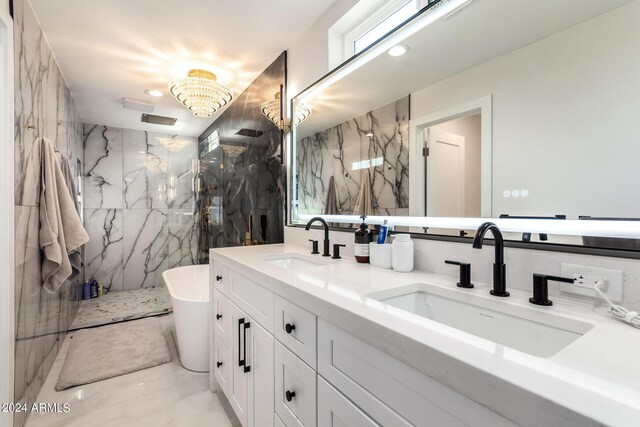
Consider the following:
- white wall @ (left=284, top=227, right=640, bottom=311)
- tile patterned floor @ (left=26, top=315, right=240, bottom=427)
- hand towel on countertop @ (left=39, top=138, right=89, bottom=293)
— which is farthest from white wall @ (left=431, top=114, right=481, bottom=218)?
hand towel on countertop @ (left=39, top=138, right=89, bottom=293)

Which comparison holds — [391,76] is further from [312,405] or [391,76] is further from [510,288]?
[312,405]

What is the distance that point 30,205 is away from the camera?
1745 mm

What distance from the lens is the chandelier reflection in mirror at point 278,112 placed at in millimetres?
2072

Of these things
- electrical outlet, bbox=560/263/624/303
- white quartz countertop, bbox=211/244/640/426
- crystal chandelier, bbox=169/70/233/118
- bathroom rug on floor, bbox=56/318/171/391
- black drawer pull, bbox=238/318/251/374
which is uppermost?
crystal chandelier, bbox=169/70/233/118

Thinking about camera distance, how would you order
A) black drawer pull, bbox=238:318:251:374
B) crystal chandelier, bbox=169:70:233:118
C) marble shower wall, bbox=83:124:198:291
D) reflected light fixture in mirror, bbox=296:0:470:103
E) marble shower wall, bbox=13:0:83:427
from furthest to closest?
marble shower wall, bbox=83:124:198:291, crystal chandelier, bbox=169:70:233:118, marble shower wall, bbox=13:0:83:427, black drawer pull, bbox=238:318:251:374, reflected light fixture in mirror, bbox=296:0:470:103

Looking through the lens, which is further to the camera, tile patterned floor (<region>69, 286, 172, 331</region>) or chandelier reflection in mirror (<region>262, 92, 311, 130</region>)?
tile patterned floor (<region>69, 286, 172, 331</region>)

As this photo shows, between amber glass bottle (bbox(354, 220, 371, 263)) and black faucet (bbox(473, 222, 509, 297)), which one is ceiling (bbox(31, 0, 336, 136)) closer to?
amber glass bottle (bbox(354, 220, 371, 263))

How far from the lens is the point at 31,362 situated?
1.77 meters

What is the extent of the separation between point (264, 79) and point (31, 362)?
2.59 meters

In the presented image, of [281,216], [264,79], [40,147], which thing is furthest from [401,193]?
[40,147]

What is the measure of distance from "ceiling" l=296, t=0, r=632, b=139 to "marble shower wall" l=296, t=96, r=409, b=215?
0.27 feet

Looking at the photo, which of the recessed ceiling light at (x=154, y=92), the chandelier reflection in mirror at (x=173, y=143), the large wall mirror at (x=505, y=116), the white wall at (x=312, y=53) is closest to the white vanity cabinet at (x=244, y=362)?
the large wall mirror at (x=505, y=116)

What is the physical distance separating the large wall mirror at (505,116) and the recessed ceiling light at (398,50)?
1cm

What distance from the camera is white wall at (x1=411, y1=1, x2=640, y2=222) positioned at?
74 centimetres
